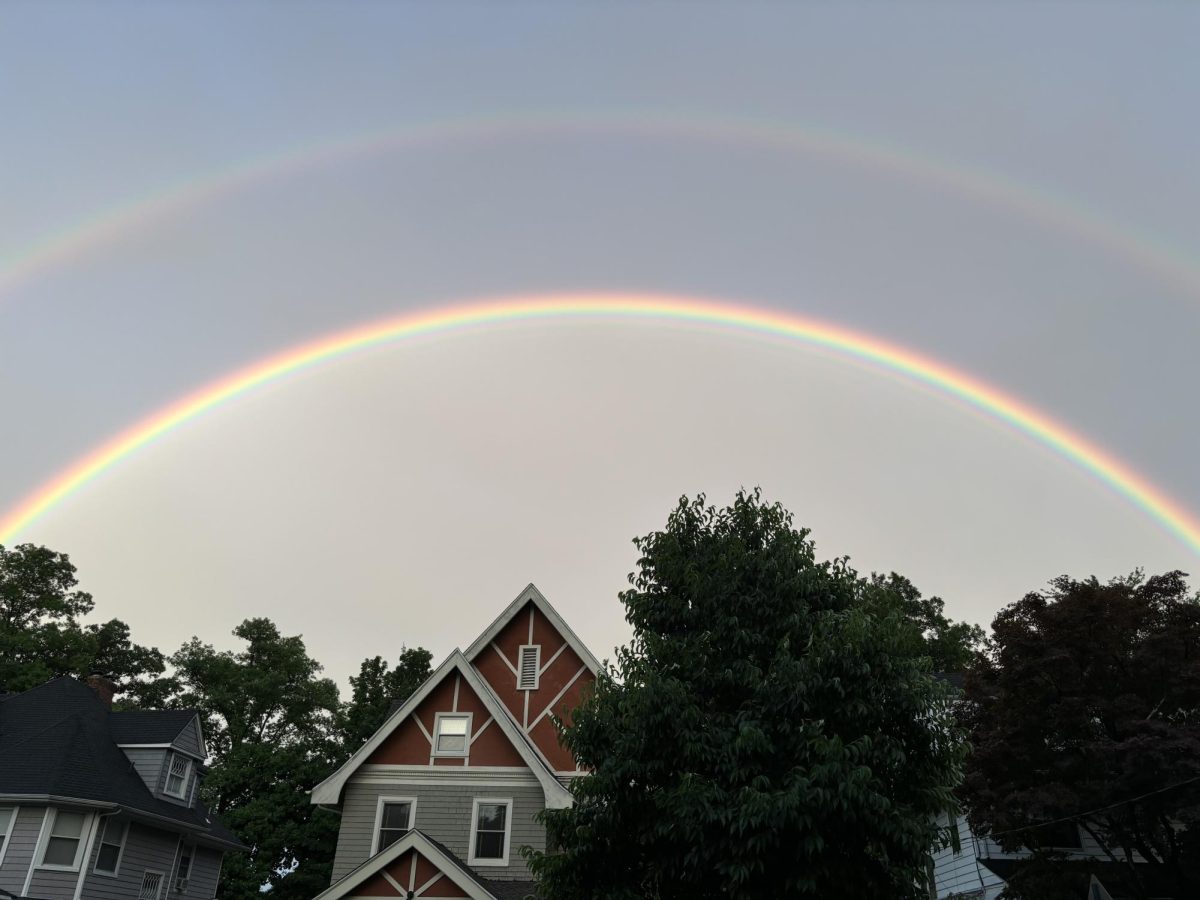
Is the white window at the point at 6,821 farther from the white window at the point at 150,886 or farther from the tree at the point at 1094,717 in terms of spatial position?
the tree at the point at 1094,717

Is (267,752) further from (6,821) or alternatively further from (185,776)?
(6,821)

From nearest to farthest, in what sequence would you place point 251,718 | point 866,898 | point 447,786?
point 866,898 → point 447,786 → point 251,718

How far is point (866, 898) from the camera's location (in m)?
12.4

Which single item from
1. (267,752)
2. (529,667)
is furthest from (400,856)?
(267,752)

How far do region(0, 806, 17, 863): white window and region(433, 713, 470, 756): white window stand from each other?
13.6 meters

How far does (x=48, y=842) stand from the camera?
87.0ft

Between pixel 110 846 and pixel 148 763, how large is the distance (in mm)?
3341

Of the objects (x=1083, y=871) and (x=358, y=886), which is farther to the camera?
(x=358, y=886)

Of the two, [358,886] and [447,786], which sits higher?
[447,786]

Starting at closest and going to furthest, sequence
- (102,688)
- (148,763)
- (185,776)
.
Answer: (148,763) < (185,776) < (102,688)

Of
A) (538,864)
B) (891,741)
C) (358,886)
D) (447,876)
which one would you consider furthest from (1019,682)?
(358,886)

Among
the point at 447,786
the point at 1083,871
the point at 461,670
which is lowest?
the point at 1083,871

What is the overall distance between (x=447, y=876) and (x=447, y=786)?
3.24 meters

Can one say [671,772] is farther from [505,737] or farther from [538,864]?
[505,737]
